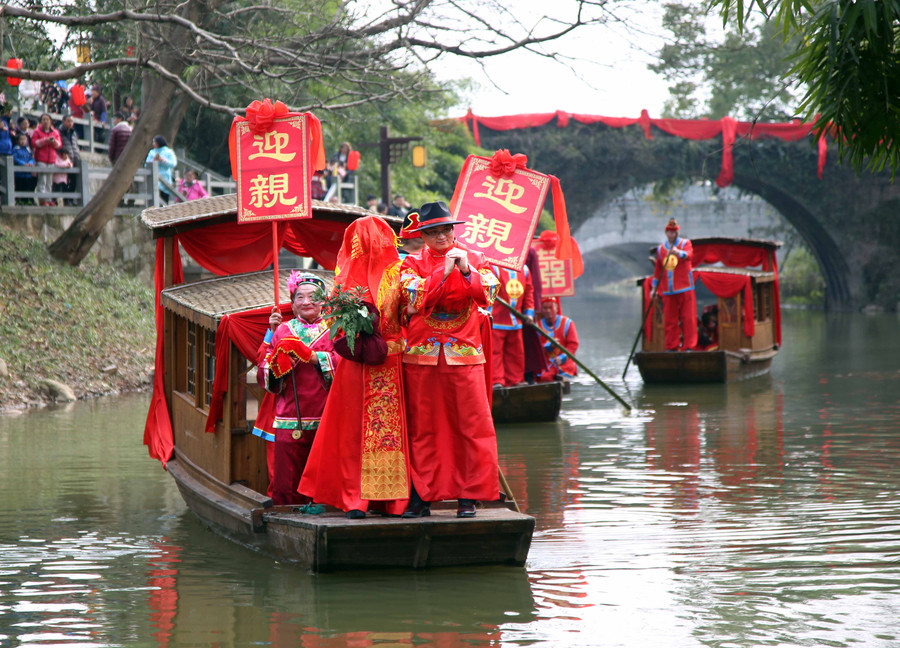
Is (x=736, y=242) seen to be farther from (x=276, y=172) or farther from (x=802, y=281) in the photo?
(x=802, y=281)

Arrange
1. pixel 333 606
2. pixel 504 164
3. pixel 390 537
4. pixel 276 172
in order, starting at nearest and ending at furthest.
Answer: pixel 333 606 < pixel 390 537 < pixel 276 172 < pixel 504 164

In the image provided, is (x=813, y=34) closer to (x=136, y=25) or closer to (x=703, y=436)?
(x=703, y=436)

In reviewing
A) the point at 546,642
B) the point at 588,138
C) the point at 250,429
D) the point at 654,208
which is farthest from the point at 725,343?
the point at 654,208

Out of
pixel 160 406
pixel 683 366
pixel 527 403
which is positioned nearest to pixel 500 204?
pixel 160 406

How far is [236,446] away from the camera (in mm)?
6941

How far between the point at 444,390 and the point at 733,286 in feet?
36.6

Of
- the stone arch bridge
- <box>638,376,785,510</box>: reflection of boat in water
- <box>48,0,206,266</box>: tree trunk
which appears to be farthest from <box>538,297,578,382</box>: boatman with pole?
the stone arch bridge

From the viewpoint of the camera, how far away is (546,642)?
16.8 ft

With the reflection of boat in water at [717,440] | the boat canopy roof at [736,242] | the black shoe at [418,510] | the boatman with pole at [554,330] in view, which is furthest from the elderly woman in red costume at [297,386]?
the boat canopy roof at [736,242]

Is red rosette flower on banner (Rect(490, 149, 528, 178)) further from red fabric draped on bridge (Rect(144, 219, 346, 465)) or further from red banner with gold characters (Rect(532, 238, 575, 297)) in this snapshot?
red banner with gold characters (Rect(532, 238, 575, 297))

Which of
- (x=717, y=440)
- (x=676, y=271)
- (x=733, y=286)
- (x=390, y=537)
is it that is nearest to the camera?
(x=390, y=537)

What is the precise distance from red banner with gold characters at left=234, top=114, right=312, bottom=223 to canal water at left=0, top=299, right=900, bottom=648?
216 cm

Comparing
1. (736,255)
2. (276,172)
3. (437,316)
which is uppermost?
(276,172)

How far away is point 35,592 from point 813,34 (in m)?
4.94
